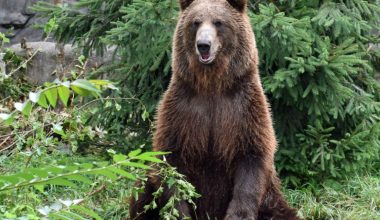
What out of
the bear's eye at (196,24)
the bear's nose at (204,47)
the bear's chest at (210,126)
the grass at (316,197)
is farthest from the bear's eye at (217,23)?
the grass at (316,197)

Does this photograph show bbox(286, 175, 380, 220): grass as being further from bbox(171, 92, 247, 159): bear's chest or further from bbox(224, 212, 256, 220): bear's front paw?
bbox(171, 92, 247, 159): bear's chest

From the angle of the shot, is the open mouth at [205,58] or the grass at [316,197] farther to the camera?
the grass at [316,197]

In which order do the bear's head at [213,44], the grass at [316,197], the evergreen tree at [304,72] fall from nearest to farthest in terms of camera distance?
the bear's head at [213,44] → the grass at [316,197] → the evergreen tree at [304,72]

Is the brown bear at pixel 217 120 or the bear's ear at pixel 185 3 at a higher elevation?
the bear's ear at pixel 185 3

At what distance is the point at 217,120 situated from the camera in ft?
16.8

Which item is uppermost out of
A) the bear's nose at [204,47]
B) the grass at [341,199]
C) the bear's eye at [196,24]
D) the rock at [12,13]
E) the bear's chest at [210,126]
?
the bear's eye at [196,24]

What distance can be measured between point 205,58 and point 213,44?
0.37 ft

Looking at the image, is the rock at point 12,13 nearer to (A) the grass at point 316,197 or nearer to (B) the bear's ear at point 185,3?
(A) the grass at point 316,197

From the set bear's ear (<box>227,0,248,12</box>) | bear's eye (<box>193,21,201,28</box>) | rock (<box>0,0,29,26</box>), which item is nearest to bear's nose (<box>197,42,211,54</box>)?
bear's eye (<box>193,21,201,28</box>)

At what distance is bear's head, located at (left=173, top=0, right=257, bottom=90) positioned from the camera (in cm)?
510

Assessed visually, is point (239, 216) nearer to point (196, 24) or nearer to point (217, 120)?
point (217, 120)

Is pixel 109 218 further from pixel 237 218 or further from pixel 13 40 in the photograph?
pixel 13 40

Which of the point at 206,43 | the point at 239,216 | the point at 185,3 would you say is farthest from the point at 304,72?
the point at 239,216

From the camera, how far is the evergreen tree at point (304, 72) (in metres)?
6.58
